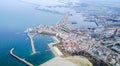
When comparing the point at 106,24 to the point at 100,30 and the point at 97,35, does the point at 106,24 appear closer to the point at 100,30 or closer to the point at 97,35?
the point at 100,30

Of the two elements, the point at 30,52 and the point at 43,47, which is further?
the point at 43,47

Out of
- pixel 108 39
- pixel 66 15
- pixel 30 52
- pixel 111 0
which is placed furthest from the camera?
pixel 111 0

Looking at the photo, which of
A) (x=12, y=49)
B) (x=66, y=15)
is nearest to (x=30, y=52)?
(x=12, y=49)

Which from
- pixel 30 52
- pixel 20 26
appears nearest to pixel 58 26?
pixel 20 26

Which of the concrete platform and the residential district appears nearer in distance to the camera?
the concrete platform

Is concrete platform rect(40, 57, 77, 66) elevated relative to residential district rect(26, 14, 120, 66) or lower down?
elevated

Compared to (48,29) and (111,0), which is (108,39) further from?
(111,0)

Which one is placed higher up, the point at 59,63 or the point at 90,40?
the point at 59,63

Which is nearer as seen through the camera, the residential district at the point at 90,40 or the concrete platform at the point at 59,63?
the concrete platform at the point at 59,63

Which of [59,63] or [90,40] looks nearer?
[59,63]

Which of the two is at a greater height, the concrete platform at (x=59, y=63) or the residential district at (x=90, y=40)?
the concrete platform at (x=59, y=63)

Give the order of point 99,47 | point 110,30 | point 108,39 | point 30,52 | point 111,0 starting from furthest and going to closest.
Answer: point 111,0, point 110,30, point 108,39, point 99,47, point 30,52
